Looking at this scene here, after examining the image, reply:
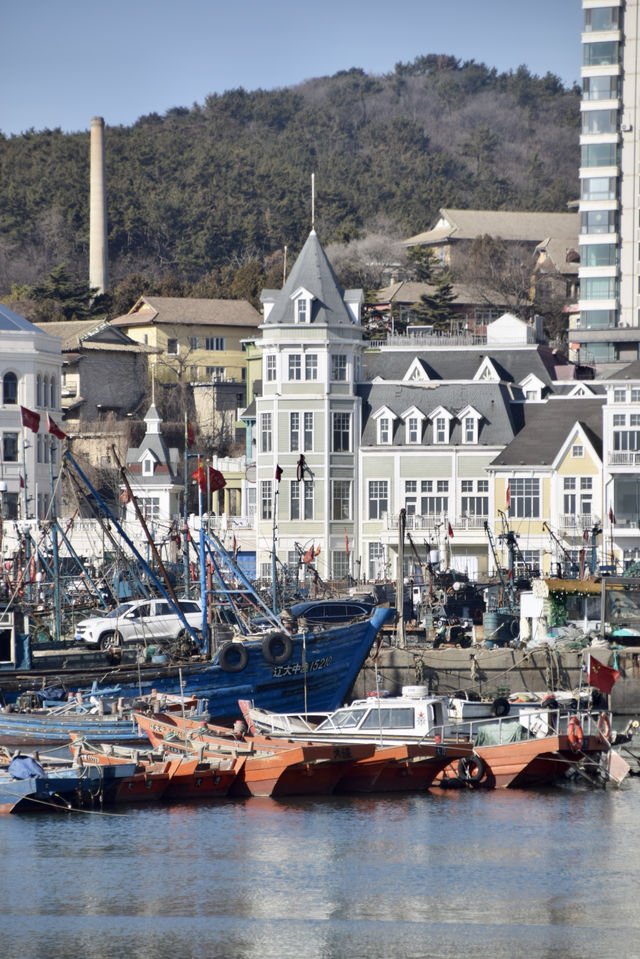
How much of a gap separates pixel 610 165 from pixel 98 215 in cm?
6448

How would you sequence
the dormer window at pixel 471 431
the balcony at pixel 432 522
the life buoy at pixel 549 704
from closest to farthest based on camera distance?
1. the life buoy at pixel 549 704
2. the balcony at pixel 432 522
3. the dormer window at pixel 471 431

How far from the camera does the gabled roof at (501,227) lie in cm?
18450

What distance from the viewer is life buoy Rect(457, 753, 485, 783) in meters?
50.0

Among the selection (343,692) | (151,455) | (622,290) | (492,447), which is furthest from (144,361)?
(343,692)

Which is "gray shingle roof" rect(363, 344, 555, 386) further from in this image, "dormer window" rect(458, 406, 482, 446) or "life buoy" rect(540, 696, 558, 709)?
"life buoy" rect(540, 696, 558, 709)

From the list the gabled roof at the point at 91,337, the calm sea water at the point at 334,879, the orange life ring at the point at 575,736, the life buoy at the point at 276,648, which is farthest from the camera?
the gabled roof at the point at 91,337

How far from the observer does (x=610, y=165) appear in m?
129

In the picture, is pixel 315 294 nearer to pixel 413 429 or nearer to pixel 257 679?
pixel 413 429

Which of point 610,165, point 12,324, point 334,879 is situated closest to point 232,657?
point 334,879

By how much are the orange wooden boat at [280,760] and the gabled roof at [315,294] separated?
55.0 metres

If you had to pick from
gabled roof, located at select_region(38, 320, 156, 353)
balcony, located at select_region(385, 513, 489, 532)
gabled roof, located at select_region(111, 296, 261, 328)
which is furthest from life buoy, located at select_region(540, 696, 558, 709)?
gabled roof, located at select_region(111, 296, 261, 328)

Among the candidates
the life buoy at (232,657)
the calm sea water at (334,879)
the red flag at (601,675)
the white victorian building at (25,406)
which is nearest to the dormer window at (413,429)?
the white victorian building at (25,406)

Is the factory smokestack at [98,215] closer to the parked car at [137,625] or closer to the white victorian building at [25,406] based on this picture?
the white victorian building at [25,406]

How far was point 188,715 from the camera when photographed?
54.6 metres
